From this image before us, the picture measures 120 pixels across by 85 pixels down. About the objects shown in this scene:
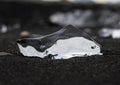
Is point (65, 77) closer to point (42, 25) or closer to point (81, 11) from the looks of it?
point (42, 25)

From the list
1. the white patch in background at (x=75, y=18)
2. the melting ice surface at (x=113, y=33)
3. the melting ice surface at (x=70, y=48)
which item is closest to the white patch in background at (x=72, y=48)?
the melting ice surface at (x=70, y=48)

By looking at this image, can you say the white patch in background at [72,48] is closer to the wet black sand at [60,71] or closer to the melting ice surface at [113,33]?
the wet black sand at [60,71]

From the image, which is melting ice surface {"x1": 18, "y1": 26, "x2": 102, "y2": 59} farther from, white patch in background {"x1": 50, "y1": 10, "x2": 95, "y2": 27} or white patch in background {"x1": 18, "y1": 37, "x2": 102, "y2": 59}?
white patch in background {"x1": 50, "y1": 10, "x2": 95, "y2": 27}

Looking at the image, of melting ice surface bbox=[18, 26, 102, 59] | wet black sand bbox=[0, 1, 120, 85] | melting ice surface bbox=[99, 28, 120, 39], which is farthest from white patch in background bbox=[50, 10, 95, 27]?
wet black sand bbox=[0, 1, 120, 85]

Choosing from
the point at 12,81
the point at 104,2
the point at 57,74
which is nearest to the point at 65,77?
the point at 57,74

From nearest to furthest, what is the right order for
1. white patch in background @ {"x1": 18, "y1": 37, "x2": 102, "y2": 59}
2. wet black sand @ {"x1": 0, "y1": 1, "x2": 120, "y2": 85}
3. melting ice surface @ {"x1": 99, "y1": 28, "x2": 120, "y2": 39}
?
wet black sand @ {"x1": 0, "y1": 1, "x2": 120, "y2": 85}
white patch in background @ {"x1": 18, "y1": 37, "x2": 102, "y2": 59}
melting ice surface @ {"x1": 99, "y1": 28, "x2": 120, "y2": 39}

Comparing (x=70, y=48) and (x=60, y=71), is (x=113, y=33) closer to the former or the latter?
(x=70, y=48)

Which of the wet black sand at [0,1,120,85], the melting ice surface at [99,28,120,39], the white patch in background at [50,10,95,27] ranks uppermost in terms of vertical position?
the white patch in background at [50,10,95,27]

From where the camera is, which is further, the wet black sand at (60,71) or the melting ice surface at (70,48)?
the melting ice surface at (70,48)
